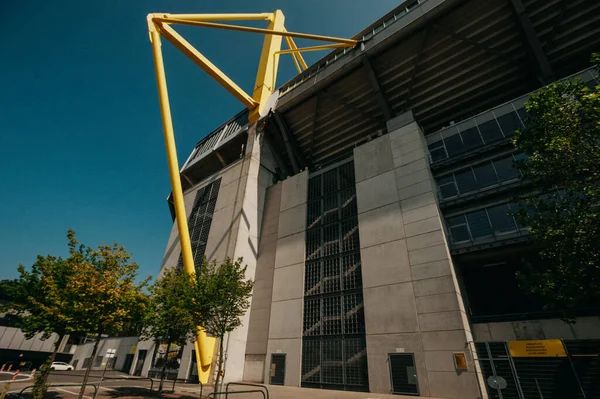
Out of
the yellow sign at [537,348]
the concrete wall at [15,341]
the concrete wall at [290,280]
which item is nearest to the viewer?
the yellow sign at [537,348]

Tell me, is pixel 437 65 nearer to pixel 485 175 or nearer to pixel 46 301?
pixel 485 175

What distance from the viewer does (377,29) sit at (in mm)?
27672

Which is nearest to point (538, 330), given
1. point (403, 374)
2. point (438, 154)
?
point (403, 374)

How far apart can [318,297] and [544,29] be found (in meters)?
28.3

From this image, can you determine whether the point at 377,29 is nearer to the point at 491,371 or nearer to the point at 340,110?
the point at 340,110

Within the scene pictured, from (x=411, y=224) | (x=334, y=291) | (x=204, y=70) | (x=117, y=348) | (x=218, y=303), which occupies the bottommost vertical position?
(x=117, y=348)

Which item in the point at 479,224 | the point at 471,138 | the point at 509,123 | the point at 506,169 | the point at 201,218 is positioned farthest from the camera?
the point at 201,218

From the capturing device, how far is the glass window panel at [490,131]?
2005cm

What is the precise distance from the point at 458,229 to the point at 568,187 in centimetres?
766

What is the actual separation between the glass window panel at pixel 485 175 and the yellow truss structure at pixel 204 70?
56.5 feet

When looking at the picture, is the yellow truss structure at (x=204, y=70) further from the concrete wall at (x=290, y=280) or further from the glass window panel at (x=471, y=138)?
the glass window panel at (x=471, y=138)

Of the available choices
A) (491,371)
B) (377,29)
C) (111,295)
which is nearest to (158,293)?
(111,295)

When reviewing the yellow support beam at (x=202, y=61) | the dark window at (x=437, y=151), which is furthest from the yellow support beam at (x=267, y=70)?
the dark window at (x=437, y=151)

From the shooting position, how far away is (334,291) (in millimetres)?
21688
